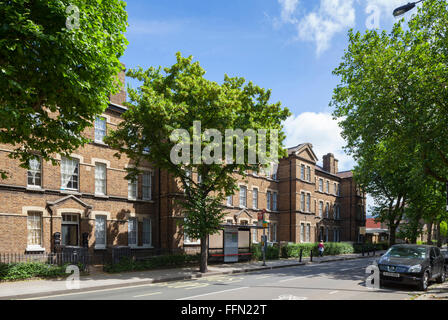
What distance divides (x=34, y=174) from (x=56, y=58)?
1206 cm

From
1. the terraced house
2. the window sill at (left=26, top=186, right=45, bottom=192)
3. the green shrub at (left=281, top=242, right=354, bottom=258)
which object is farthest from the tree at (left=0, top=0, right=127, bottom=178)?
the green shrub at (left=281, top=242, right=354, bottom=258)

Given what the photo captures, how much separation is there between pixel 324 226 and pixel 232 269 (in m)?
27.7

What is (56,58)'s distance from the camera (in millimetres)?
9562

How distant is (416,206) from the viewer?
37.7 metres

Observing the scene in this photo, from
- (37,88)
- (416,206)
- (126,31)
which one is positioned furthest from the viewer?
(416,206)

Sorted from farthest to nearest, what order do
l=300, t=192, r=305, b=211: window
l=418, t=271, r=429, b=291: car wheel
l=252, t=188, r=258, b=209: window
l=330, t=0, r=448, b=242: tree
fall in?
l=300, t=192, r=305, b=211: window, l=252, t=188, r=258, b=209: window, l=330, t=0, r=448, b=242: tree, l=418, t=271, r=429, b=291: car wheel

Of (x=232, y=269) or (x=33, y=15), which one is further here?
(x=232, y=269)

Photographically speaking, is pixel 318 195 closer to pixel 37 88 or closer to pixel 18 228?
pixel 18 228

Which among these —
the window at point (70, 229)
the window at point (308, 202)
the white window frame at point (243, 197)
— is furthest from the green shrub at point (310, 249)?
the window at point (70, 229)

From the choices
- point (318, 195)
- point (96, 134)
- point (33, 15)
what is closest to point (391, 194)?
point (318, 195)

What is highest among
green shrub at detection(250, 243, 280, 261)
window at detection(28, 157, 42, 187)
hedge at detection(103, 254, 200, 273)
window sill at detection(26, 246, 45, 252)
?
window at detection(28, 157, 42, 187)

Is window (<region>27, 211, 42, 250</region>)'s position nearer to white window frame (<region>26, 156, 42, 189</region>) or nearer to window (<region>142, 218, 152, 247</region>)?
white window frame (<region>26, 156, 42, 189</region>)

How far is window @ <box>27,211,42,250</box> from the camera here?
1869 cm

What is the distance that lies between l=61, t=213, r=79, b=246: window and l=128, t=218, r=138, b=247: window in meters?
3.96
